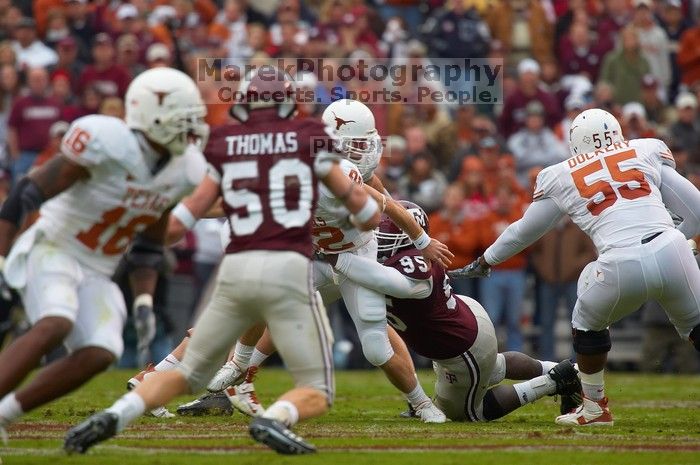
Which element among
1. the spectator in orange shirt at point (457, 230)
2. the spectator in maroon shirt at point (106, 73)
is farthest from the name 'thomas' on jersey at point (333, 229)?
the spectator in maroon shirt at point (106, 73)

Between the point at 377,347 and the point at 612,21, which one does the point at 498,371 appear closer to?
the point at 377,347

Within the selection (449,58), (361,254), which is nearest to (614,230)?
(361,254)

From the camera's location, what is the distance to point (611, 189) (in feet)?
25.6

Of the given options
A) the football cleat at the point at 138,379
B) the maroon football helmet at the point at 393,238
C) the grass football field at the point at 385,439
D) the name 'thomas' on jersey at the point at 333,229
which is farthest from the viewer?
the maroon football helmet at the point at 393,238

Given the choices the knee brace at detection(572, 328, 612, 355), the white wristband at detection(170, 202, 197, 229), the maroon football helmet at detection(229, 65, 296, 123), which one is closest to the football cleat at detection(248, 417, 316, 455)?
the white wristband at detection(170, 202, 197, 229)

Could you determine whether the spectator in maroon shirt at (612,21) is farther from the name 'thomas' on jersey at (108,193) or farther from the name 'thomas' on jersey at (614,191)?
the name 'thomas' on jersey at (108,193)

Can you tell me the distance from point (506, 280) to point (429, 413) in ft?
18.2

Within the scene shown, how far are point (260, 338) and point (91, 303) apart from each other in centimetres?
225

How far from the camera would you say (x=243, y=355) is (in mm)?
8305

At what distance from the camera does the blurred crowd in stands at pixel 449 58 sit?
13.7 m

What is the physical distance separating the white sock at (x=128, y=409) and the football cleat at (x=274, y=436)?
0.52m

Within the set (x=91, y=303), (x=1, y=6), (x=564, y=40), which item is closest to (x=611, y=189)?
→ (x=91, y=303)

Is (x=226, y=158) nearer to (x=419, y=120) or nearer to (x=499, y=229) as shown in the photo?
(x=499, y=229)

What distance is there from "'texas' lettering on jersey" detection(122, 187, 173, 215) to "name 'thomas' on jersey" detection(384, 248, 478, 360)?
2077 mm
